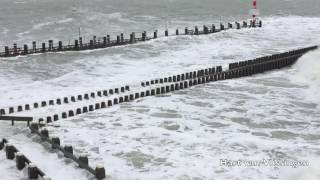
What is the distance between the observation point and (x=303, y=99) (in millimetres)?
22438

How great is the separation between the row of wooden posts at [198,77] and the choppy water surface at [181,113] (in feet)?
1.84

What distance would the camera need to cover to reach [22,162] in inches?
480

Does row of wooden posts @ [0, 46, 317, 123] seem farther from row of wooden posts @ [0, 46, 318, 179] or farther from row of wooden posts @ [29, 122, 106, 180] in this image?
row of wooden posts @ [29, 122, 106, 180]

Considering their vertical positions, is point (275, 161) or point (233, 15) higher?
point (233, 15)

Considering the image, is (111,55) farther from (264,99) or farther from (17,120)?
(17,120)

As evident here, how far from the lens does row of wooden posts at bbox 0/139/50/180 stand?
1148 cm

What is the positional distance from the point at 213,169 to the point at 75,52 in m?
27.1

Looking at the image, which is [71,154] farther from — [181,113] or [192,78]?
[192,78]

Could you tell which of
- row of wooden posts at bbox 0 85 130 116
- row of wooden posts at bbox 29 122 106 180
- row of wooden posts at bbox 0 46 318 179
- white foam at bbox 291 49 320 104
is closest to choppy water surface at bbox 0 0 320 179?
white foam at bbox 291 49 320 104

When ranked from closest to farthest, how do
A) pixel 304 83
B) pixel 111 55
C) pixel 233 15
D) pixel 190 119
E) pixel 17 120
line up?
pixel 17 120, pixel 190 119, pixel 304 83, pixel 111 55, pixel 233 15

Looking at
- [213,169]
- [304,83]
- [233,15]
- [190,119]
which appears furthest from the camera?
[233,15]

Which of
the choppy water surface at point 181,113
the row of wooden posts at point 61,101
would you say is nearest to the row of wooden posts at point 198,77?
the choppy water surface at point 181,113

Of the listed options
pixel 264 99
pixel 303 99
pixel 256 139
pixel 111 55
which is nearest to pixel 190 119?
pixel 256 139

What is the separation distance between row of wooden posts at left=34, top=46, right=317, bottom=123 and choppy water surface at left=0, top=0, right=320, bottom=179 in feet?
1.84
